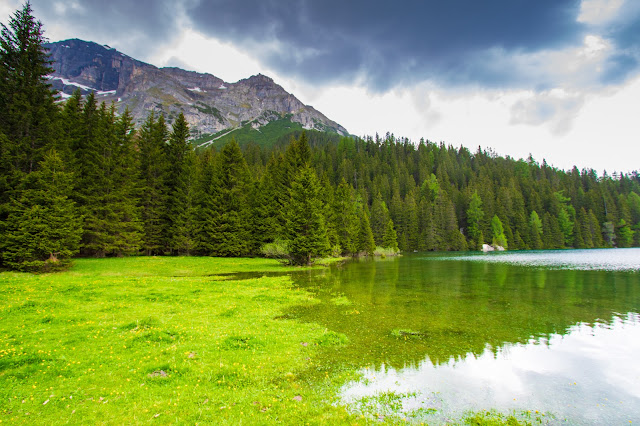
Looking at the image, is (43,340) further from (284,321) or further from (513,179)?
(513,179)

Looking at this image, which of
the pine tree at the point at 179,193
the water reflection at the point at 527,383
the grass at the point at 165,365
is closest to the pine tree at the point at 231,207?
the pine tree at the point at 179,193

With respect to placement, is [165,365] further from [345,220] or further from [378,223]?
[378,223]

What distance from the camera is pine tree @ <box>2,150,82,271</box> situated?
2666 cm

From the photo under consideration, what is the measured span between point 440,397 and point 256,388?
16.4 ft

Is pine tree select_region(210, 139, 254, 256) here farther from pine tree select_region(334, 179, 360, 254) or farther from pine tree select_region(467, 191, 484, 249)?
pine tree select_region(467, 191, 484, 249)

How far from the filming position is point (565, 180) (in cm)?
15012

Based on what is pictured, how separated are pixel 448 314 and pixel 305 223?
28.8 m

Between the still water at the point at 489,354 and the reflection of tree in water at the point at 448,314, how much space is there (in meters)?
0.06

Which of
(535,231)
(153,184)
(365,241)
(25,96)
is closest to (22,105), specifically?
(25,96)

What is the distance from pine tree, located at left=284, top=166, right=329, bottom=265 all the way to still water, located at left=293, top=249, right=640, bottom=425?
855 inches

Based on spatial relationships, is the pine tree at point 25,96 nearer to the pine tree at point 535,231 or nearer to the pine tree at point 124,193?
the pine tree at point 124,193

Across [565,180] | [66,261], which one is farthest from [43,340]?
[565,180]

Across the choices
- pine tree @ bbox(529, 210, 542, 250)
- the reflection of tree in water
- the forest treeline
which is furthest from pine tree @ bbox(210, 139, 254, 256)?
pine tree @ bbox(529, 210, 542, 250)

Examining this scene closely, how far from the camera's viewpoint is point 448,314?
16438mm
